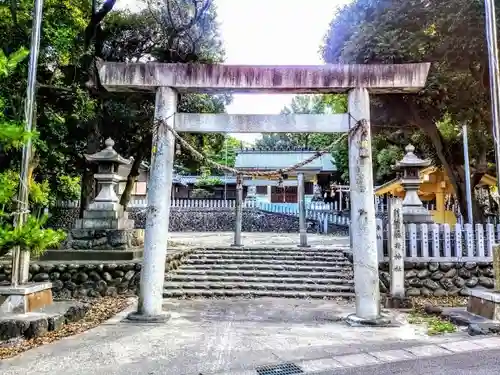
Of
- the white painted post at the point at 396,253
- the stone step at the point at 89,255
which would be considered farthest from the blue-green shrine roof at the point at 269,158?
the white painted post at the point at 396,253

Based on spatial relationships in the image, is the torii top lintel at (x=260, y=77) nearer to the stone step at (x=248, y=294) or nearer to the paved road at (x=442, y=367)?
the paved road at (x=442, y=367)

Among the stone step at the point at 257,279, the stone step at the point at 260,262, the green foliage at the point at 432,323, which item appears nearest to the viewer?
the green foliage at the point at 432,323

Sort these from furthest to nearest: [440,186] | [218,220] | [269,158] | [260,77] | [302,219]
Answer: [269,158]
[218,220]
[440,186]
[302,219]
[260,77]

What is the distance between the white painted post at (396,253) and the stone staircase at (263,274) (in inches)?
54.1

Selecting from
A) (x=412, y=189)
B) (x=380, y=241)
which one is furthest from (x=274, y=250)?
(x=412, y=189)

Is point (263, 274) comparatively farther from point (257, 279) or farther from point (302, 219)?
point (302, 219)

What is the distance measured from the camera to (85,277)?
930 cm

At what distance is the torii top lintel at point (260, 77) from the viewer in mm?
6520

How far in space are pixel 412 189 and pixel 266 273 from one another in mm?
4501

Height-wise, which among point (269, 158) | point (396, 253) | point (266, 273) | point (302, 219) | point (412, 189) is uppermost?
point (269, 158)

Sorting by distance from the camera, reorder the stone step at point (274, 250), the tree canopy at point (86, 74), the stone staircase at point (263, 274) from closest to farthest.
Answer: the stone staircase at point (263, 274)
the tree canopy at point (86, 74)
the stone step at point (274, 250)

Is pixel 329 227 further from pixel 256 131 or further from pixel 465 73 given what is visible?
pixel 256 131

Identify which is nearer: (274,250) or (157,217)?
(157,217)

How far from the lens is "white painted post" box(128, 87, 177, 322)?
20.7ft
